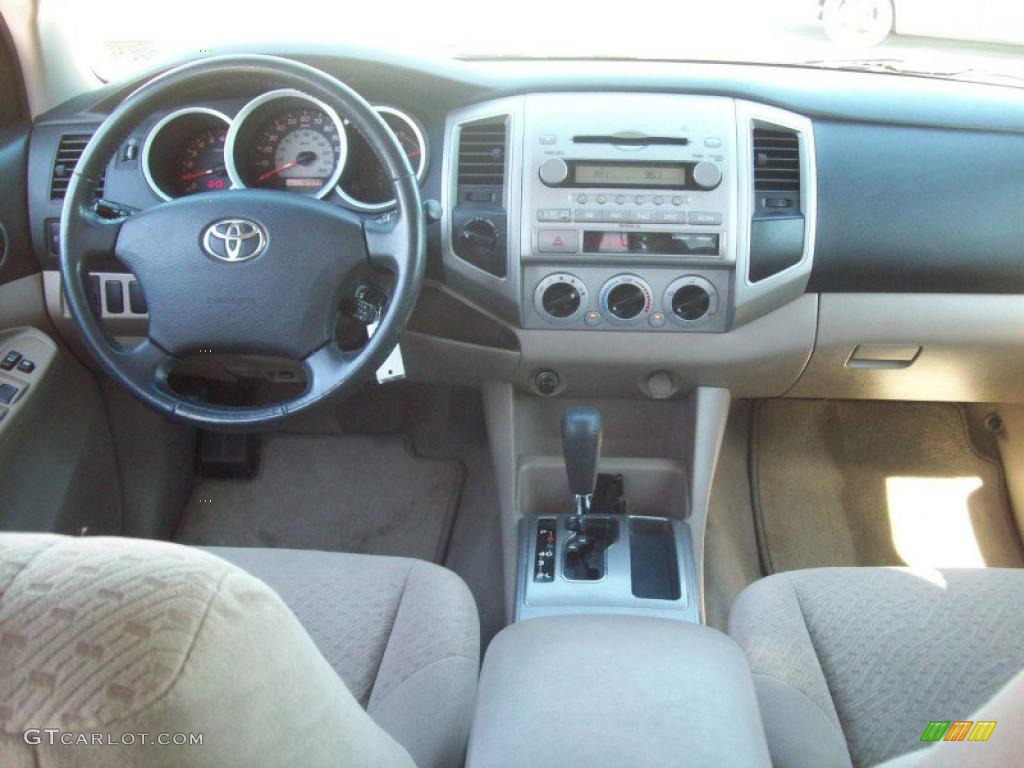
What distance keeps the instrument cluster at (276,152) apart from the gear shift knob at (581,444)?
522 millimetres

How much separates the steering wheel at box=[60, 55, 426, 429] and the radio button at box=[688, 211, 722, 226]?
0.53m

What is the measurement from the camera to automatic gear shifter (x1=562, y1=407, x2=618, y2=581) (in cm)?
168

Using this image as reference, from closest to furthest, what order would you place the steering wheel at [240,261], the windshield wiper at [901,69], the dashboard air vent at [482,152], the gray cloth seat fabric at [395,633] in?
1. the gray cloth seat fabric at [395,633]
2. the steering wheel at [240,261]
3. the dashboard air vent at [482,152]
4. the windshield wiper at [901,69]

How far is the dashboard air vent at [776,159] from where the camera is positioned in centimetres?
176

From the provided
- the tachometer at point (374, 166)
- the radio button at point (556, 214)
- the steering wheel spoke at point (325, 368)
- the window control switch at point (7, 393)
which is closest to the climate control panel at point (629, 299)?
the radio button at point (556, 214)

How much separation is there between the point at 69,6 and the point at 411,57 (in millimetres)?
868

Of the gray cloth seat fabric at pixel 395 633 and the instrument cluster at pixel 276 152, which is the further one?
the instrument cluster at pixel 276 152

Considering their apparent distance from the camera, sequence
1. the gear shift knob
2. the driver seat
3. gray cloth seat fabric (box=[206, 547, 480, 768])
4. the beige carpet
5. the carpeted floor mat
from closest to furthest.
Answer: the driver seat, gray cloth seat fabric (box=[206, 547, 480, 768]), the gear shift knob, the beige carpet, the carpeted floor mat

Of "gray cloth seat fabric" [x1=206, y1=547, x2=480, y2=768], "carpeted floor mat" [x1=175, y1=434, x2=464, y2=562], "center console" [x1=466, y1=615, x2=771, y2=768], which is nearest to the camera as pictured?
"center console" [x1=466, y1=615, x2=771, y2=768]

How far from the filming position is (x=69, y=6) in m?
2.00

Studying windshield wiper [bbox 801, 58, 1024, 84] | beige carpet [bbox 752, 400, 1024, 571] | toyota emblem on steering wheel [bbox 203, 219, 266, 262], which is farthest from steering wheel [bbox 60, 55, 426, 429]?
beige carpet [bbox 752, 400, 1024, 571]

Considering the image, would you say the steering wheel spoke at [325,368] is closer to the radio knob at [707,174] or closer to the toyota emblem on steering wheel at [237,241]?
the toyota emblem on steering wheel at [237,241]

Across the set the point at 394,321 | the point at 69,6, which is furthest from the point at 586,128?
the point at 69,6

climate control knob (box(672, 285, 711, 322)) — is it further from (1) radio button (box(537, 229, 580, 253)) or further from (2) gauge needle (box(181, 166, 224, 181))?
(2) gauge needle (box(181, 166, 224, 181))
